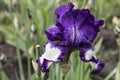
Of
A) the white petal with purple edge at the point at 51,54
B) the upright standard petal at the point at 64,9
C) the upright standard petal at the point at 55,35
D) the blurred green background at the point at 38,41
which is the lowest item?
the blurred green background at the point at 38,41

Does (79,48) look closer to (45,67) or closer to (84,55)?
(84,55)

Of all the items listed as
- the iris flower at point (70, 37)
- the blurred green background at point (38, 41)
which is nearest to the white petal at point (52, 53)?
the iris flower at point (70, 37)

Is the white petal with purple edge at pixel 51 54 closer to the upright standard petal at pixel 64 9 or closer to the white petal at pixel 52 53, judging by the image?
the white petal at pixel 52 53

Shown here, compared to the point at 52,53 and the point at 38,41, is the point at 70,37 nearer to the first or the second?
the point at 52,53

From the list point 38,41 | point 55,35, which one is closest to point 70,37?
point 55,35

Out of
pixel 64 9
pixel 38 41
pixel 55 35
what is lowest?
pixel 38 41

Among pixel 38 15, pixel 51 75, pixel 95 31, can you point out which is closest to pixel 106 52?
pixel 38 15

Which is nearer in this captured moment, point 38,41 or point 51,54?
point 51,54
